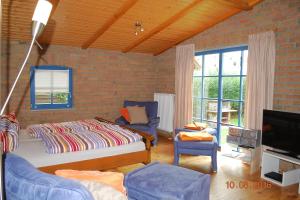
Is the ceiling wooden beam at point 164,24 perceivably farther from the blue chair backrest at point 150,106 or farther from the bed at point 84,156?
the bed at point 84,156

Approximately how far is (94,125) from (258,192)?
8.22 ft

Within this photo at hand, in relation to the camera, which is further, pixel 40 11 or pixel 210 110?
pixel 210 110

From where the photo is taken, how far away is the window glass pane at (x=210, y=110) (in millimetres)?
4891

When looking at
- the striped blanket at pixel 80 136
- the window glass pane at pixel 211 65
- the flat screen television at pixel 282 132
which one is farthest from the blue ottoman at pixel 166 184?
the window glass pane at pixel 211 65

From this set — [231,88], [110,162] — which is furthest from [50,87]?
[231,88]

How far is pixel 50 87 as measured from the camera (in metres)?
5.05

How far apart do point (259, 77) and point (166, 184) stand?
266cm

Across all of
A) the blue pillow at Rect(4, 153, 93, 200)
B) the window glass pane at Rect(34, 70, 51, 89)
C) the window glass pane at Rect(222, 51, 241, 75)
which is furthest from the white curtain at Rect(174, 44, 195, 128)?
the blue pillow at Rect(4, 153, 93, 200)

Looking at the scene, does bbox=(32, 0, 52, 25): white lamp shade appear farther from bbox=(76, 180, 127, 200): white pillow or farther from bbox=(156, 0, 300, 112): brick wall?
bbox=(156, 0, 300, 112): brick wall

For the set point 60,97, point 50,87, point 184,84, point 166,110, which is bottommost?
point 166,110

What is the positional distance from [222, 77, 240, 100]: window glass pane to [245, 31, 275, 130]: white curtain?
40cm

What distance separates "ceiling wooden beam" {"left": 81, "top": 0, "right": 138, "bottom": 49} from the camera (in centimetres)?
357

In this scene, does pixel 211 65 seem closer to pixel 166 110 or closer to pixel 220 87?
pixel 220 87

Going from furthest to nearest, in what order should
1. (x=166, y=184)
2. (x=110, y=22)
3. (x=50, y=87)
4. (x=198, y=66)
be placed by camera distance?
(x=198, y=66)
(x=50, y=87)
(x=110, y=22)
(x=166, y=184)
